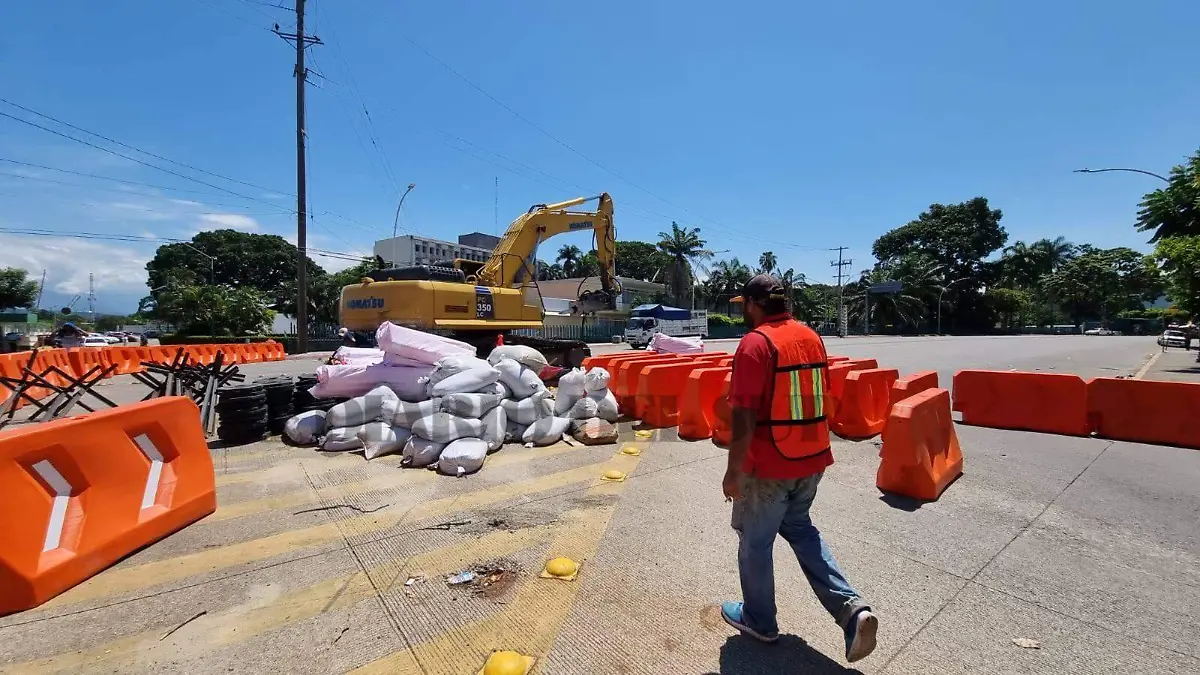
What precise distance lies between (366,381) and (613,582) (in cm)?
473

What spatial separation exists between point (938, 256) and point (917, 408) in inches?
3111

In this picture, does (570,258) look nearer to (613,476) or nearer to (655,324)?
(655,324)

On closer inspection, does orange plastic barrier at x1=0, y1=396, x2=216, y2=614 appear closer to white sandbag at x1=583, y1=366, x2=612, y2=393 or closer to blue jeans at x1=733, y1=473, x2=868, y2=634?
blue jeans at x1=733, y1=473, x2=868, y2=634

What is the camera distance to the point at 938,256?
230 feet

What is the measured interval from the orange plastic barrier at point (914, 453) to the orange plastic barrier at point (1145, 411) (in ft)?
11.6

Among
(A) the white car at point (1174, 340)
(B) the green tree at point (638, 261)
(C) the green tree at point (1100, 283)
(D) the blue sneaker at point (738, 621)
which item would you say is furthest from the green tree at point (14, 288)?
(C) the green tree at point (1100, 283)

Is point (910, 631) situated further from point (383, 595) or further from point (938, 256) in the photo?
point (938, 256)

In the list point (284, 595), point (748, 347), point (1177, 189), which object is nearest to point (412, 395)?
point (284, 595)

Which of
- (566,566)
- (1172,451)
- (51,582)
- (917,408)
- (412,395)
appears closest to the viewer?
(51,582)

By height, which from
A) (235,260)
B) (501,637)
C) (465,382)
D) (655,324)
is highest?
(235,260)

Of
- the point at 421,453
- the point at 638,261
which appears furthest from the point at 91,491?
the point at 638,261

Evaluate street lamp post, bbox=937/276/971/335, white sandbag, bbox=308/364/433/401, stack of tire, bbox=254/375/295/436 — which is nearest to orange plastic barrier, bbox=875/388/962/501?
white sandbag, bbox=308/364/433/401

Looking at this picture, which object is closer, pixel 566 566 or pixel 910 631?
pixel 910 631

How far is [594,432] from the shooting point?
6.33 m
